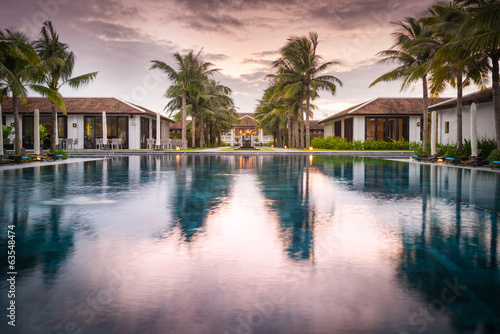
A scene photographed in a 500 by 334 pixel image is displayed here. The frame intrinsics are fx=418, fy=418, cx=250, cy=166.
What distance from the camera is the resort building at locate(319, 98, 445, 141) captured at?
1583 inches

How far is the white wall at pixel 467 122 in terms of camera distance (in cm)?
2338

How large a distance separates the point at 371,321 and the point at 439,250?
2.18 meters

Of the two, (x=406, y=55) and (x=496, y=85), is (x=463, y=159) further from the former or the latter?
(x=406, y=55)

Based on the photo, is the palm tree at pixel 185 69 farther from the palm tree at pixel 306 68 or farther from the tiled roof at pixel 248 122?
the tiled roof at pixel 248 122

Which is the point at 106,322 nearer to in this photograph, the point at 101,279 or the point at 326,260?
the point at 101,279

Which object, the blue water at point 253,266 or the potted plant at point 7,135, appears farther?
→ the potted plant at point 7,135

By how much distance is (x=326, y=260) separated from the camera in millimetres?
4105

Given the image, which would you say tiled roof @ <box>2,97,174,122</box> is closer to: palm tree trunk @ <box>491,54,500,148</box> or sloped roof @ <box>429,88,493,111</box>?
sloped roof @ <box>429,88,493,111</box>

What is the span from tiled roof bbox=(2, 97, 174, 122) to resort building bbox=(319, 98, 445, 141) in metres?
20.3

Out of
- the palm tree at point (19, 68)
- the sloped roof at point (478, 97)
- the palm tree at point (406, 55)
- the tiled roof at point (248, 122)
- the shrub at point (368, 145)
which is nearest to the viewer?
the palm tree at point (19, 68)

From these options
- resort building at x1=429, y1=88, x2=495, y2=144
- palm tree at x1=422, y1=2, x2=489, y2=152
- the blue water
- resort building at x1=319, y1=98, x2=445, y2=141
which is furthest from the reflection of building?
the blue water

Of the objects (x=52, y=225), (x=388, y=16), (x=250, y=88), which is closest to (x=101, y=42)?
(x=388, y=16)

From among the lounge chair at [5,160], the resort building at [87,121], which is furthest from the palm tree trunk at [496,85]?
the resort building at [87,121]

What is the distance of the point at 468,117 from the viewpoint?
83.7 ft
